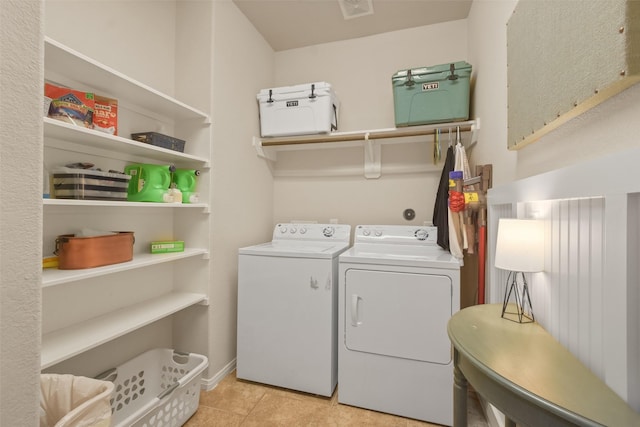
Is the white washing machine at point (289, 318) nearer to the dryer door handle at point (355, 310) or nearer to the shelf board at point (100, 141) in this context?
the dryer door handle at point (355, 310)

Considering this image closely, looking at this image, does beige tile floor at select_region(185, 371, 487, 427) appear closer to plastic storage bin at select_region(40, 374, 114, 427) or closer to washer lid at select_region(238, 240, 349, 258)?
plastic storage bin at select_region(40, 374, 114, 427)

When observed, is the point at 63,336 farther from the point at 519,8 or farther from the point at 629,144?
the point at 519,8

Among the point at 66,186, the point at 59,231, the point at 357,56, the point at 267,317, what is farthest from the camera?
the point at 357,56

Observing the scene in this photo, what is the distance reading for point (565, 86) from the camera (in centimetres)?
88

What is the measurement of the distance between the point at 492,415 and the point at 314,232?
163cm

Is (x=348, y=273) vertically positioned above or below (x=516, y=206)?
below

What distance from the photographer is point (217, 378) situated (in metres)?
2.09

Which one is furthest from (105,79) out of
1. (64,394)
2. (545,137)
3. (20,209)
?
(545,137)

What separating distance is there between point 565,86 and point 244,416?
218 centimetres

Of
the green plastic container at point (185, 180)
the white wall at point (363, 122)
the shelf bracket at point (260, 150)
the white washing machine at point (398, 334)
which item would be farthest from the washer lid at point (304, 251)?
the shelf bracket at point (260, 150)

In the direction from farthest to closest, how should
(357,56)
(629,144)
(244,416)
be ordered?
(357,56) → (244,416) → (629,144)

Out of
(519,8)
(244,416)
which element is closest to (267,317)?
(244,416)

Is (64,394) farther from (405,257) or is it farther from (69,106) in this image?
(405,257)

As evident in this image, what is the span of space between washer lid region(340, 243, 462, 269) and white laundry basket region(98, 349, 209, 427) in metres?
1.16
